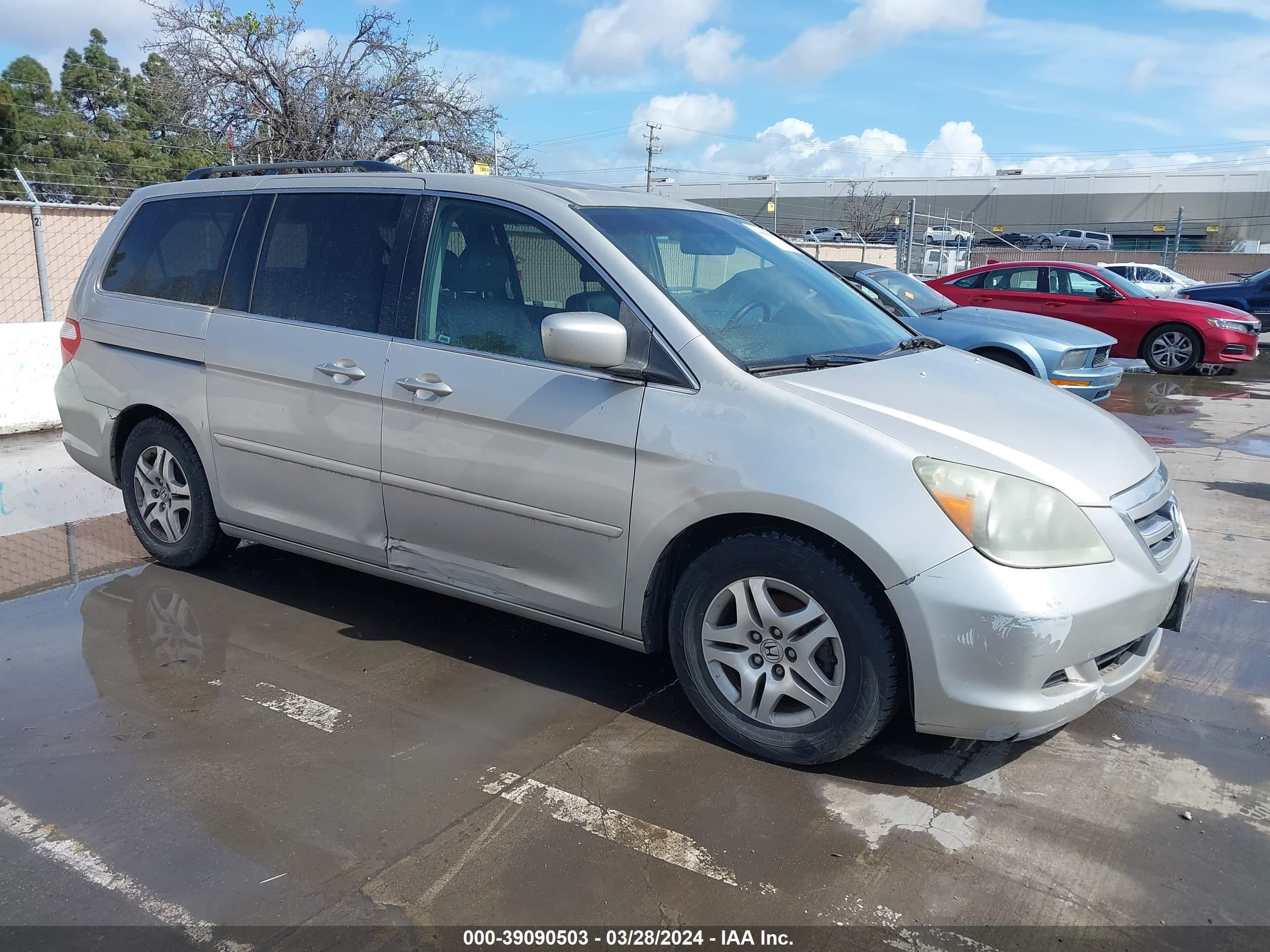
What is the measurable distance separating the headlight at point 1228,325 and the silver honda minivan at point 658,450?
12.1 meters

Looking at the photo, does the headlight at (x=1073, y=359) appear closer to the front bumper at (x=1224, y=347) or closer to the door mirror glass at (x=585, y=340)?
the front bumper at (x=1224, y=347)

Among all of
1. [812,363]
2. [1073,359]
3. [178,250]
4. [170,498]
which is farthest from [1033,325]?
[170,498]

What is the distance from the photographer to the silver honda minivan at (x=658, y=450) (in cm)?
306

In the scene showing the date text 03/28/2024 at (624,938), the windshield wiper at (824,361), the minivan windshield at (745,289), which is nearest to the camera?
the date text 03/28/2024 at (624,938)

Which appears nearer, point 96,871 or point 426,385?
point 96,871

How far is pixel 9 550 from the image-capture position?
5605 millimetres

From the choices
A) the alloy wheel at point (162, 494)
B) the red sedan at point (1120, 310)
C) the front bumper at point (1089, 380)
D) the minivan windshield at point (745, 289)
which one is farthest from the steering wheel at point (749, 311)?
the red sedan at point (1120, 310)

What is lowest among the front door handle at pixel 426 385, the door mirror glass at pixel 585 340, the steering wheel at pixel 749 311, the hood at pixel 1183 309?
the front door handle at pixel 426 385

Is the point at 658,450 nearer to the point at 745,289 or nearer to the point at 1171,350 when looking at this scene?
the point at 745,289

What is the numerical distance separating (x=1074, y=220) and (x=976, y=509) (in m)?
68.6

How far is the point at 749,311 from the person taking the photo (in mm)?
3846

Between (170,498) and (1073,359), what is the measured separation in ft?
25.2

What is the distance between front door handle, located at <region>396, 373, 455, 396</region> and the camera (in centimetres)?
388

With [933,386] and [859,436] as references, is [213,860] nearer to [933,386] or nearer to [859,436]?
[859,436]
